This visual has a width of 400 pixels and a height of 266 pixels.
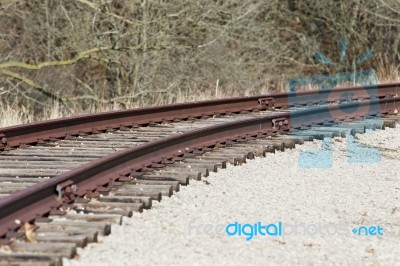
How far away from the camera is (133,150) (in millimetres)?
8070

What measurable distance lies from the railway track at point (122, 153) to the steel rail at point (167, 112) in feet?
0.05

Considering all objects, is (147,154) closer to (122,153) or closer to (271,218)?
(122,153)

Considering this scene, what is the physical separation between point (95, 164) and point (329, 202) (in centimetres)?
197

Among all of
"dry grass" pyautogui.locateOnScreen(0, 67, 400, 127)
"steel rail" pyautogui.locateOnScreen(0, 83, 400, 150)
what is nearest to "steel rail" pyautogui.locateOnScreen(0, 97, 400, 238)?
"steel rail" pyautogui.locateOnScreen(0, 83, 400, 150)

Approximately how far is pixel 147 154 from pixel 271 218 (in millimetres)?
2276

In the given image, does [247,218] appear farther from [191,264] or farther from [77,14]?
[77,14]

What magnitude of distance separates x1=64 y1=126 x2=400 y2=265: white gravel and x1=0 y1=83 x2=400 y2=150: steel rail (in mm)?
2518

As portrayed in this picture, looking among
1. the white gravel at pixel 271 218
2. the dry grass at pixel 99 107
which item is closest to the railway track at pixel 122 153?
the white gravel at pixel 271 218

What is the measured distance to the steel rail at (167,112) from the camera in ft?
32.1

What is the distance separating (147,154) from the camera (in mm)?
8484

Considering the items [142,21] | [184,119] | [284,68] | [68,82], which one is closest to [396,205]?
[184,119]

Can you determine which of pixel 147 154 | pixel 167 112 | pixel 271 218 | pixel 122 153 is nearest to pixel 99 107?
pixel 167 112

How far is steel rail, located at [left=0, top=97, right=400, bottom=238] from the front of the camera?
594 centimetres

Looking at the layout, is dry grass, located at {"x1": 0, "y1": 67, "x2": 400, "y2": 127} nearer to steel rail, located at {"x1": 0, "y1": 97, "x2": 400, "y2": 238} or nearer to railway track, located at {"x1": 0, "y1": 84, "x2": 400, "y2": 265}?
railway track, located at {"x1": 0, "y1": 84, "x2": 400, "y2": 265}
